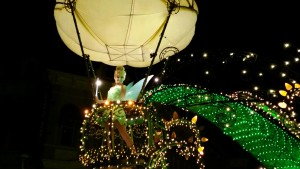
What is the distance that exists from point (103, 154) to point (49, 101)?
14103 millimetres

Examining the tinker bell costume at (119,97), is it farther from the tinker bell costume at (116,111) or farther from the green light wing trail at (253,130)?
the green light wing trail at (253,130)

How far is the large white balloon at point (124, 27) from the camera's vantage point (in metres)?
5.16

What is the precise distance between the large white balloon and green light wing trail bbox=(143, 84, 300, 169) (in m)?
0.86

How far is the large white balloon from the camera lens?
516 cm

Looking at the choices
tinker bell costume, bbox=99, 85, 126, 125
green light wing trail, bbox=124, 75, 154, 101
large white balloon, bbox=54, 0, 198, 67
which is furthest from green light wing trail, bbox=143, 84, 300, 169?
tinker bell costume, bbox=99, 85, 126, 125

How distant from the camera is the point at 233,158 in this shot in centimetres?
1580

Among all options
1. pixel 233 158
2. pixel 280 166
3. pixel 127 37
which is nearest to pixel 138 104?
pixel 127 37

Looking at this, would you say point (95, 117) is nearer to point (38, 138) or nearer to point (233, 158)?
point (233, 158)

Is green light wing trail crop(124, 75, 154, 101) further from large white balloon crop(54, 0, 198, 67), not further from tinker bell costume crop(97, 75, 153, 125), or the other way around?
large white balloon crop(54, 0, 198, 67)

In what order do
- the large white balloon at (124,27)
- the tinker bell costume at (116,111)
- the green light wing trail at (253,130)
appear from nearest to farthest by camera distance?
the tinker bell costume at (116,111) → the large white balloon at (124,27) → the green light wing trail at (253,130)

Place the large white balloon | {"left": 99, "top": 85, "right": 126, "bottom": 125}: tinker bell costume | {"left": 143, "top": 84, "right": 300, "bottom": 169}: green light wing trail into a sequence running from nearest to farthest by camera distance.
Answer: {"left": 99, "top": 85, "right": 126, "bottom": 125}: tinker bell costume → the large white balloon → {"left": 143, "top": 84, "right": 300, "bottom": 169}: green light wing trail

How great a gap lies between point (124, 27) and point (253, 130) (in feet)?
10.00

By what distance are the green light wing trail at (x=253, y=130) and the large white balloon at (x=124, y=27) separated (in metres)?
0.86

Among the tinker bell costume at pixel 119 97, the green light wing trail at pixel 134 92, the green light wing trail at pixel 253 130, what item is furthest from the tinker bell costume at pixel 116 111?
the green light wing trail at pixel 253 130
